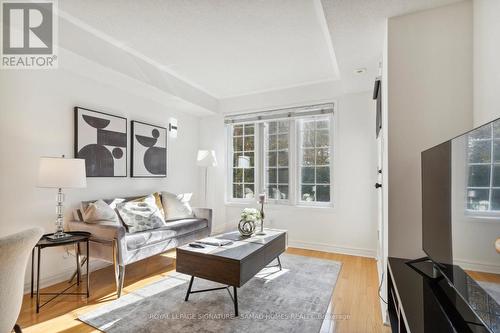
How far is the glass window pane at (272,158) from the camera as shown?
14.5 feet

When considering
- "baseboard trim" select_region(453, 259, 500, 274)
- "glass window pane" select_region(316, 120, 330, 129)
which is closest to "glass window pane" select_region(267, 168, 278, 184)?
"glass window pane" select_region(316, 120, 330, 129)

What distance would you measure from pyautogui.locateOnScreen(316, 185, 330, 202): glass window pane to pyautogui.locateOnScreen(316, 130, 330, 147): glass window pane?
0.67 metres

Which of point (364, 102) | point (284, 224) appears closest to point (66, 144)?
point (284, 224)

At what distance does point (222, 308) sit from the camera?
2.23 m

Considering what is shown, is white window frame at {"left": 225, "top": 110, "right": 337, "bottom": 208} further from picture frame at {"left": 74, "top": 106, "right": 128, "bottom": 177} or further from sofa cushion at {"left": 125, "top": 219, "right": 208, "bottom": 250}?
picture frame at {"left": 74, "top": 106, "right": 128, "bottom": 177}

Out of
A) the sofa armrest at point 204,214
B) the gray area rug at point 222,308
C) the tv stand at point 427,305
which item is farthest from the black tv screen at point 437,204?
the sofa armrest at point 204,214

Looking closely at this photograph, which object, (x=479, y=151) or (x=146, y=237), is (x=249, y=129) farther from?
(x=479, y=151)

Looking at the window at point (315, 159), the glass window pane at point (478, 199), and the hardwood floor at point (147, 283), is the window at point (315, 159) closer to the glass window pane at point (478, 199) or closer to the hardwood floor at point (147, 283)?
the hardwood floor at point (147, 283)

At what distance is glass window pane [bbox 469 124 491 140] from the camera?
3.03 feet

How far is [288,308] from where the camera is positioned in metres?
2.23

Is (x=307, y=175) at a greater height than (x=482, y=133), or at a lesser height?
lesser

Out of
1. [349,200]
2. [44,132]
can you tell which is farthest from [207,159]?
[349,200]

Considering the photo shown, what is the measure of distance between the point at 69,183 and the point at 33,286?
3.58ft

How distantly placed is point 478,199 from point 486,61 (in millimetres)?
1142
